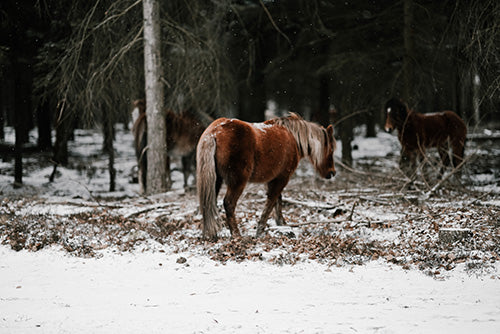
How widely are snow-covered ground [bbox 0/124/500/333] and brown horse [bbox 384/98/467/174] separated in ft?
16.4

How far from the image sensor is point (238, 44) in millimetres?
17109

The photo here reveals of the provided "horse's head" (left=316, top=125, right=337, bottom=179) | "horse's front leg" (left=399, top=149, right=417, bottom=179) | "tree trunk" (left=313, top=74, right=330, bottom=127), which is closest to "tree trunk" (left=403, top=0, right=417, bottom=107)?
"horse's front leg" (left=399, top=149, right=417, bottom=179)

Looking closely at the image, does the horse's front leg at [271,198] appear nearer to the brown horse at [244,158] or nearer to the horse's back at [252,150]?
the brown horse at [244,158]

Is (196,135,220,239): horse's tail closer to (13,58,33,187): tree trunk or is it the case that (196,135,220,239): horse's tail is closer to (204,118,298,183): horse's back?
(204,118,298,183): horse's back

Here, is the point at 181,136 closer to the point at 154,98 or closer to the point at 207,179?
the point at 154,98

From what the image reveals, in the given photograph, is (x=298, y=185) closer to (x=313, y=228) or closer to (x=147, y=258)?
(x=313, y=228)

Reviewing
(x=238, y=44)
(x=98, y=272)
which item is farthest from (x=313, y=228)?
(x=238, y=44)

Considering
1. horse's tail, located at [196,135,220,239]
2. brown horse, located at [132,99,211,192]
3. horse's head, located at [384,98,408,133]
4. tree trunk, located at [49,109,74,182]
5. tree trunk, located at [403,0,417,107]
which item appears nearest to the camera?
horse's tail, located at [196,135,220,239]

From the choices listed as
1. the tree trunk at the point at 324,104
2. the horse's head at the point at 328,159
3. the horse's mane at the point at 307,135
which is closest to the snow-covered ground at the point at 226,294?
the horse's head at the point at 328,159

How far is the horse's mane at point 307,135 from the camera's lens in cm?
755

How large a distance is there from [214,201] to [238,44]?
39.2 feet

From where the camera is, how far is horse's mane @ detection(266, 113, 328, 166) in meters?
7.55

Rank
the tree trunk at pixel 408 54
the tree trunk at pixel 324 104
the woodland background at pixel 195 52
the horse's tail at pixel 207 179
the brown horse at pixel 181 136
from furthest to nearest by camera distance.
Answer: the tree trunk at pixel 324 104
the brown horse at pixel 181 136
the tree trunk at pixel 408 54
the woodland background at pixel 195 52
the horse's tail at pixel 207 179

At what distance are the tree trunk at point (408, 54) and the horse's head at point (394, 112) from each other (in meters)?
0.85
